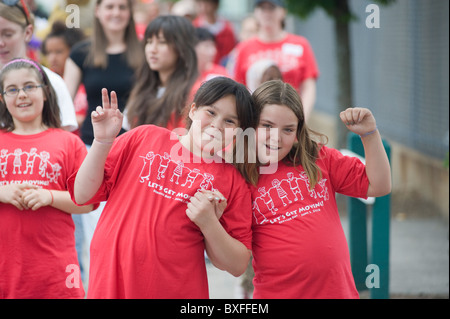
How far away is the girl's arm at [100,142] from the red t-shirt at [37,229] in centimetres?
51

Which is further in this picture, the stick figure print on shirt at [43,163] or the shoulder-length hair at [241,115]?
the stick figure print on shirt at [43,163]

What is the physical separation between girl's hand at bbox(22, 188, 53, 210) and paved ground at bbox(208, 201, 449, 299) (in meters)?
1.71

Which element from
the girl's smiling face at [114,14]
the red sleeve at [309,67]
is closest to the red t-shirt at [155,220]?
the girl's smiling face at [114,14]

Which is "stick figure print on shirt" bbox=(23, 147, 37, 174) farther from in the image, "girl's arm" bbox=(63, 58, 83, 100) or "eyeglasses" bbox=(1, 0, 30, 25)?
"girl's arm" bbox=(63, 58, 83, 100)

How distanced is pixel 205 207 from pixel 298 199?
45cm

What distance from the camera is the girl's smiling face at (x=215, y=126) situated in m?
2.71

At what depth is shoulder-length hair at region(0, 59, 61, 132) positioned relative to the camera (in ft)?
10.7

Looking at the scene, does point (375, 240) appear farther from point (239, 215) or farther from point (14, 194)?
point (14, 194)

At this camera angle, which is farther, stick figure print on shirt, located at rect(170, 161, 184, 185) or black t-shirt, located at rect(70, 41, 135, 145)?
black t-shirt, located at rect(70, 41, 135, 145)

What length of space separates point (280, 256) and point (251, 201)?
0.26 metres

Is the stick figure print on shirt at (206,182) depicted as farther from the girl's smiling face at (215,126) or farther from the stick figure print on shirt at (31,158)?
the stick figure print on shirt at (31,158)

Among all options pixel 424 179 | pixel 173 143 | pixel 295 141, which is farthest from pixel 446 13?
pixel 173 143

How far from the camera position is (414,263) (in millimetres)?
5609

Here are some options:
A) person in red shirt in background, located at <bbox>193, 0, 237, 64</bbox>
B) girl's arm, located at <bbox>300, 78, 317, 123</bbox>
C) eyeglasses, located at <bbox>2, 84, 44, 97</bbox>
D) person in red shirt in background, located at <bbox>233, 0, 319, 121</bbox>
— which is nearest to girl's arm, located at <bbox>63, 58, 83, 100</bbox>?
eyeglasses, located at <bbox>2, 84, 44, 97</bbox>
